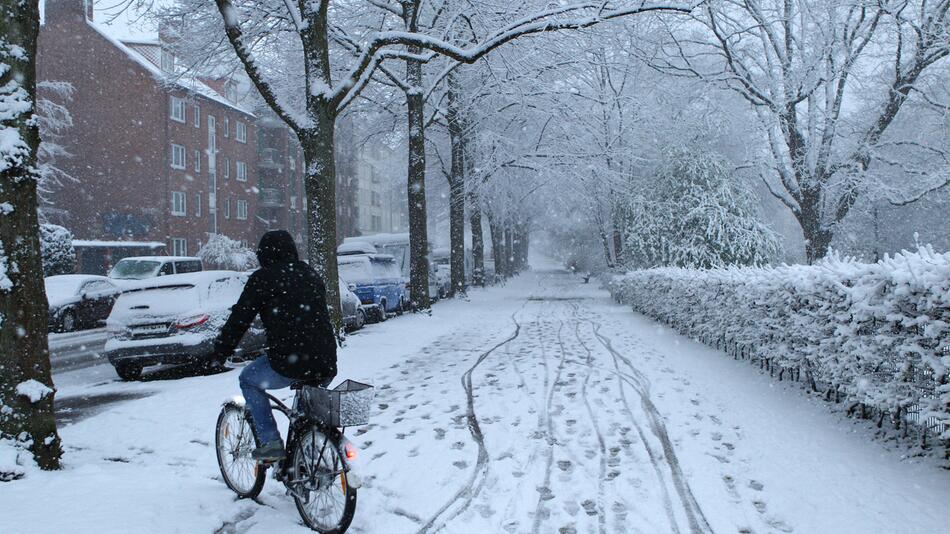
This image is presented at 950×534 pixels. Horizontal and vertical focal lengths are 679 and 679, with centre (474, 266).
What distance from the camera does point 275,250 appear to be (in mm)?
4457

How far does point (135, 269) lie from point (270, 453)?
19461mm

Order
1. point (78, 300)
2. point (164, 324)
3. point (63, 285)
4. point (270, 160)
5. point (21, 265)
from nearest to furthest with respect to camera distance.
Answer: point (21, 265) < point (164, 324) < point (78, 300) < point (63, 285) < point (270, 160)

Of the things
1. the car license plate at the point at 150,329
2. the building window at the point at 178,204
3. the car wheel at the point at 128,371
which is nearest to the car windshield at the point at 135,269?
the car wheel at the point at 128,371

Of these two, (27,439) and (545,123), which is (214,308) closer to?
(27,439)

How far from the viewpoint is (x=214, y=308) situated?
10.2 meters

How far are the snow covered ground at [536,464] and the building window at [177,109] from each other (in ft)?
112

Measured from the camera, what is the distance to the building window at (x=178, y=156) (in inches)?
1604

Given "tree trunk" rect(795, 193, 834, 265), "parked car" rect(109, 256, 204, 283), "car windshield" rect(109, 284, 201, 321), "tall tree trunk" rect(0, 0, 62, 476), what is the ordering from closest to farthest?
"tall tree trunk" rect(0, 0, 62, 476), "car windshield" rect(109, 284, 201, 321), "tree trunk" rect(795, 193, 834, 265), "parked car" rect(109, 256, 204, 283)

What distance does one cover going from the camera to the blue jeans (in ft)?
14.5

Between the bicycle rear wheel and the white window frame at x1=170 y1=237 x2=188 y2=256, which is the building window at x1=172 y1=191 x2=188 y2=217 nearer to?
the white window frame at x1=170 y1=237 x2=188 y2=256

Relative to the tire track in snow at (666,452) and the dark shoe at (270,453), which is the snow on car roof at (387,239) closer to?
the tire track in snow at (666,452)

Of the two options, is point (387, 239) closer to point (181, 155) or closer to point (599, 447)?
point (181, 155)

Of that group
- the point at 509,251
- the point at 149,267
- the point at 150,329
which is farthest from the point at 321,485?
the point at 509,251

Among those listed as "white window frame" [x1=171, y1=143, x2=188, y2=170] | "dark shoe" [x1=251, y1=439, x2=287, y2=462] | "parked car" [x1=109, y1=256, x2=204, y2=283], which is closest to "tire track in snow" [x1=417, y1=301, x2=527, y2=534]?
"dark shoe" [x1=251, y1=439, x2=287, y2=462]
